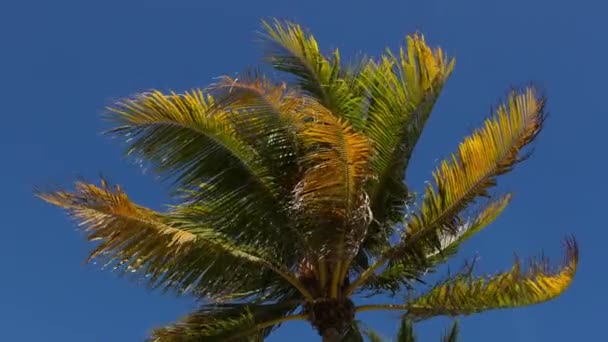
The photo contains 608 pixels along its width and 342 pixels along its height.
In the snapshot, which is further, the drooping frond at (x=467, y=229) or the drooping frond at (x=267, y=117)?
the drooping frond at (x=467, y=229)

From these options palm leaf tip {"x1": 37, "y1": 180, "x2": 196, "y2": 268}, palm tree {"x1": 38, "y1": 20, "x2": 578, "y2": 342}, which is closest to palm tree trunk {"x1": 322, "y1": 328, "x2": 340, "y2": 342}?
palm tree {"x1": 38, "y1": 20, "x2": 578, "y2": 342}

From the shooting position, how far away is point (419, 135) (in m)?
11.9

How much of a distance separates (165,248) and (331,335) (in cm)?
228

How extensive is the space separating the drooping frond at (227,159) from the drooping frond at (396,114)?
1207 millimetres

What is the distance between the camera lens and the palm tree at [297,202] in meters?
11.1

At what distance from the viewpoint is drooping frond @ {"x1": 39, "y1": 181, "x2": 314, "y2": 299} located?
35.9 ft

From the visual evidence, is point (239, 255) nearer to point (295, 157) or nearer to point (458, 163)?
point (295, 157)

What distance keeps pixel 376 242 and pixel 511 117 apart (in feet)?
8.26

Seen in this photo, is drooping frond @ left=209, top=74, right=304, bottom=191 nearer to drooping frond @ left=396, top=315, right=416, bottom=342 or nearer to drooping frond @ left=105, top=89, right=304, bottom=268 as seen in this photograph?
drooping frond @ left=105, top=89, right=304, bottom=268

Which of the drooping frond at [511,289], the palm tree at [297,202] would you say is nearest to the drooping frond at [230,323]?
the palm tree at [297,202]

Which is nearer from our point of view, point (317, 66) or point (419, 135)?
point (419, 135)

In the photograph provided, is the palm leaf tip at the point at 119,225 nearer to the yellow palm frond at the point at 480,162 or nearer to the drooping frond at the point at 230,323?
the drooping frond at the point at 230,323

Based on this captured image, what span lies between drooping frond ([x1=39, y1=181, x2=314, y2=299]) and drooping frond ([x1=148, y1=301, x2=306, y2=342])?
10.7 inches

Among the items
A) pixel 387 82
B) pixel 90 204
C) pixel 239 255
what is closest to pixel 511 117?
pixel 387 82
